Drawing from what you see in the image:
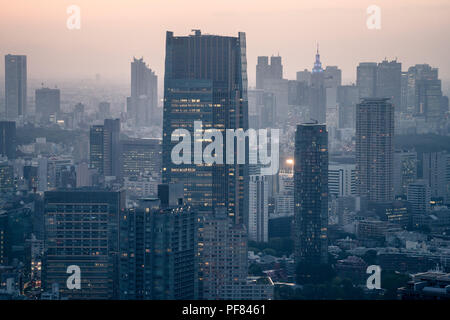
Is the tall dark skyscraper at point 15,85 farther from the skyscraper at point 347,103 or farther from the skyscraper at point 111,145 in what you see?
the skyscraper at point 347,103

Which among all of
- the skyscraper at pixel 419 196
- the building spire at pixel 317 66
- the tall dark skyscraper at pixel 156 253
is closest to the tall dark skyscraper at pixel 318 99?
the building spire at pixel 317 66

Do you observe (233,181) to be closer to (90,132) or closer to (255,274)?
(255,274)

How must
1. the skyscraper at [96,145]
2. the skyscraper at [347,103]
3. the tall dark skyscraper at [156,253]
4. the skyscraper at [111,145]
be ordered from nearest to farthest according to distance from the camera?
the tall dark skyscraper at [156,253] → the skyscraper at [96,145] → the skyscraper at [111,145] → the skyscraper at [347,103]

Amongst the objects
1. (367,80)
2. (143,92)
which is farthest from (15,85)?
(367,80)

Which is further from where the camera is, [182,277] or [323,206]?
[323,206]

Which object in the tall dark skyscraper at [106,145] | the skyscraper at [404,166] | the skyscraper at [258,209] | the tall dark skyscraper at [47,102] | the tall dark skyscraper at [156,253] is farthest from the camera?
the skyscraper at [404,166]

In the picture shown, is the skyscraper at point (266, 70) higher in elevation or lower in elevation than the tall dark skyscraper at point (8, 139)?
higher
